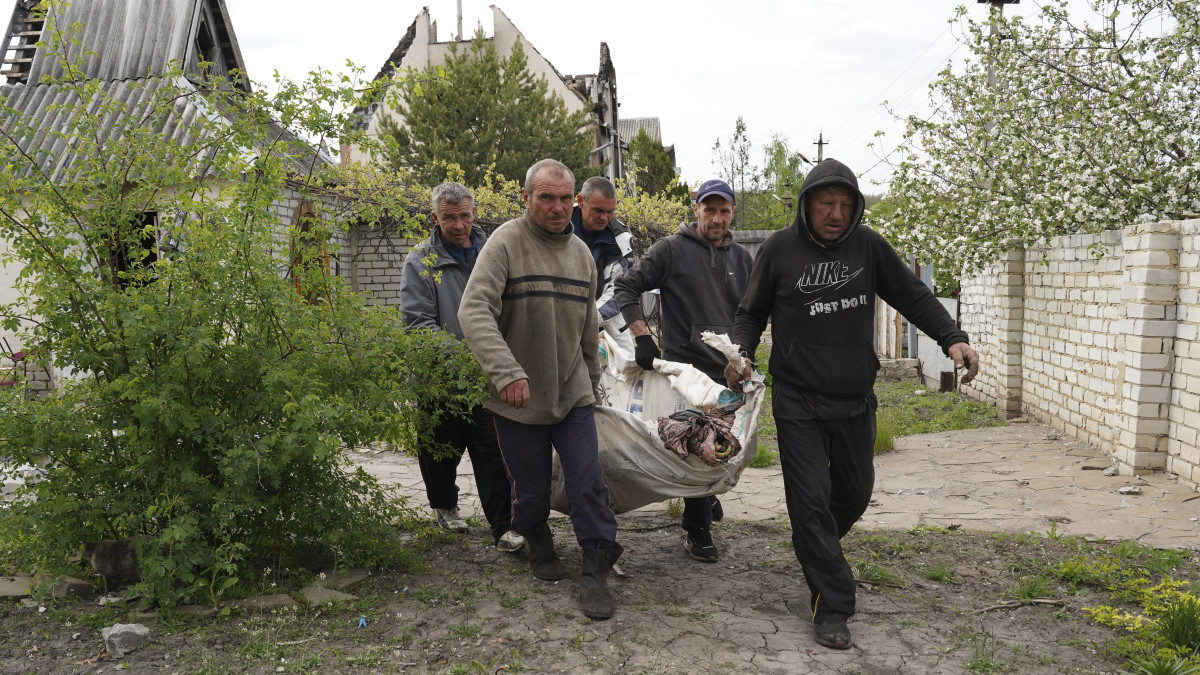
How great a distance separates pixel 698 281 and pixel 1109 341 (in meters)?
4.36

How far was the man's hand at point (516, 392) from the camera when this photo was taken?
371 centimetres

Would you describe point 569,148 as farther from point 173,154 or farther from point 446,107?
point 173,154

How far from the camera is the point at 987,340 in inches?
432

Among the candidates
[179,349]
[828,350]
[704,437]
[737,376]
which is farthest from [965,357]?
[179,349]

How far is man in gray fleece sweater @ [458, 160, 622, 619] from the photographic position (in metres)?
3.97

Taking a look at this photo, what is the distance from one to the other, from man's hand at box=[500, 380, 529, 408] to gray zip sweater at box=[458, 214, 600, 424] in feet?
0.70

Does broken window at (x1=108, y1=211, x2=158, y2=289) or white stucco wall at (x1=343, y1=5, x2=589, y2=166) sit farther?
white stucco wall at (x1=343, y1=5, x2=589, y2=166)

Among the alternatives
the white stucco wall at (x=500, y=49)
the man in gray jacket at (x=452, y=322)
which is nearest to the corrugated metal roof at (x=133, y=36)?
the man in gray jacket at (x=452, y=322)

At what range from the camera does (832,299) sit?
3828 mm

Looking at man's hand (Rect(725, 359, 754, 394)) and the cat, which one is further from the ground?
man's hand (Rect(725, 359, 754, 394))

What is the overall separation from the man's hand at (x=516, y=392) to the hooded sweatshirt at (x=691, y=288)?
1396mm

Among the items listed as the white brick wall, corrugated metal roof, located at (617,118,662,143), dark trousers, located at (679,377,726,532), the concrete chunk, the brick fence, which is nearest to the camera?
the concrete chunk

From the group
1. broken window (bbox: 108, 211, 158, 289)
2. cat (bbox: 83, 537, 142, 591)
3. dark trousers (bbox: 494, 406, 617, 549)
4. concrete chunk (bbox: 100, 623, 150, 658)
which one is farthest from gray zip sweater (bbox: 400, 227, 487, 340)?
concrete chunk (bbox: 100, 623, 150, 658)

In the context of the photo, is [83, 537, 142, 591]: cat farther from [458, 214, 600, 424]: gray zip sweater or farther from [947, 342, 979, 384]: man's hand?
[947, 342, 979, 384]: man's hand
